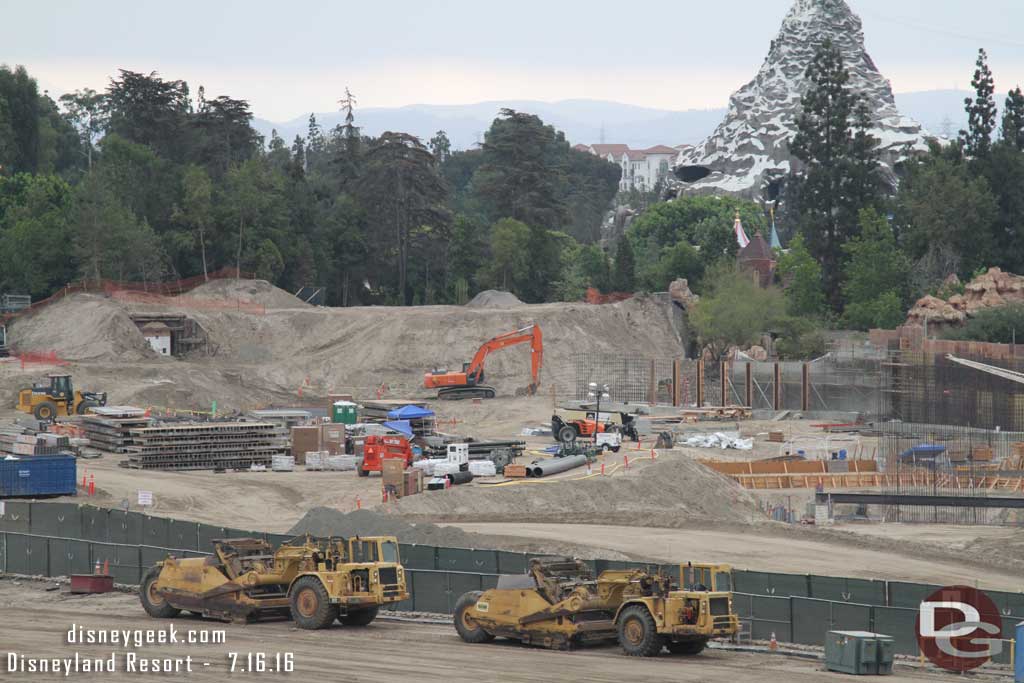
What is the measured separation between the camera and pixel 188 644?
24.0m

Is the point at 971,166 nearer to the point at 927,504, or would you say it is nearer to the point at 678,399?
the point at 678,399

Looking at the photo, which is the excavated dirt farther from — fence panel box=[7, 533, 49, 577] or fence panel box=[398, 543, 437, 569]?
fence panel box=[398, 543, 437, 569]

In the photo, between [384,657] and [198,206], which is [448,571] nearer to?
[384,657]

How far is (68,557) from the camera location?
3206 centimetres

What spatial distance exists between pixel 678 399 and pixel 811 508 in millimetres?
27486

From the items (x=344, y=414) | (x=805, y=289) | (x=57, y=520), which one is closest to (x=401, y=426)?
(x=344, y=414)

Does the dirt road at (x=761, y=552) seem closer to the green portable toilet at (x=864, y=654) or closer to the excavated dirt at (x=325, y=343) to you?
the green portable toilet at (x=864, y=654)

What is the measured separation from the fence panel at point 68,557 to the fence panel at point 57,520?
181cm

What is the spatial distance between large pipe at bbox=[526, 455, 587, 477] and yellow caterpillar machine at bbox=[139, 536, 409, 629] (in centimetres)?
2215

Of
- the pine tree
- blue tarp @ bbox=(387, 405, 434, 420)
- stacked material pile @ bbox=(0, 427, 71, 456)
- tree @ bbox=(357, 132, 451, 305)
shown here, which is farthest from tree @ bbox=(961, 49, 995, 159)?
stacked material pile @ bbox=(0, 427, 71, 456)

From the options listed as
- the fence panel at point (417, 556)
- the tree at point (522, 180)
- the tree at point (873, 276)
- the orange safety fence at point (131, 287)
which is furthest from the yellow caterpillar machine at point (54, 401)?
the tree at point (873, 276)

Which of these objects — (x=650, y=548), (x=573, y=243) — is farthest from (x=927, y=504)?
(x=573, y=243)

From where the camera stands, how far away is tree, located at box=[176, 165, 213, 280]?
302 feet

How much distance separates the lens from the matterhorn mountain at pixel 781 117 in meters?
147
